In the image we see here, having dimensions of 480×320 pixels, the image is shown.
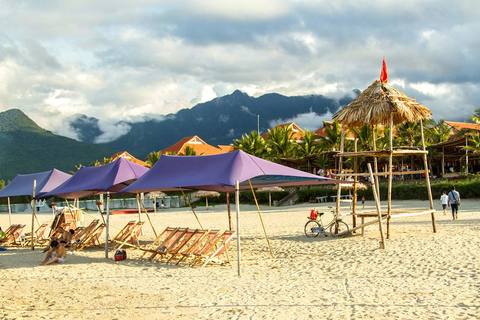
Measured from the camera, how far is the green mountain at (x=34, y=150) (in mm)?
106250

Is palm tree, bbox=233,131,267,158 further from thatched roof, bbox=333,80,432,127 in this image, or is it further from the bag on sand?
the bag on sand

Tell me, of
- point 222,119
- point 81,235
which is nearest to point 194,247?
point 81,235

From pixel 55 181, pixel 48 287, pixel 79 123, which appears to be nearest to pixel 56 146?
pixel 79 123

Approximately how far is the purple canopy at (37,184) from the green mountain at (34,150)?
92.9m

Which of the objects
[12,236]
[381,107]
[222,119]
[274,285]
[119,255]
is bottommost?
[274,285]

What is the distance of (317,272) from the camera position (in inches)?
320

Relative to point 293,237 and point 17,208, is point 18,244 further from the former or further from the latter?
point 17,208

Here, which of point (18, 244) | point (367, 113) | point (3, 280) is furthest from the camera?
point (18, 244)

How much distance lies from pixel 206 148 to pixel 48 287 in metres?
60.6

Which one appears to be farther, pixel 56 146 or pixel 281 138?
pixel 56 146

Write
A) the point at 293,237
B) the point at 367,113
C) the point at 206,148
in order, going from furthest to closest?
the point at 206,148 < the point at 293,237 < the point at 367,113

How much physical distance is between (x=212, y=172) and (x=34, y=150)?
117162mm

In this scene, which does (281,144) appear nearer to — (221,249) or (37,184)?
(37,184)

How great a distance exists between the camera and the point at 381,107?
1208 centimetres
